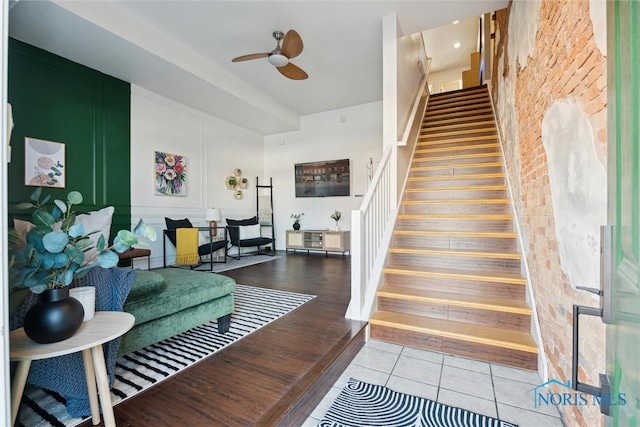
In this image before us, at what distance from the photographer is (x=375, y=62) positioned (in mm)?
4582

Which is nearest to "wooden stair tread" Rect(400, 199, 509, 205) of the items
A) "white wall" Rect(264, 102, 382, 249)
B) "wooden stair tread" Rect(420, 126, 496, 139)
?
"wooden stair tread" Rect(420, 126, 496, 139)

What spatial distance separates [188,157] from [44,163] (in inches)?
86.3

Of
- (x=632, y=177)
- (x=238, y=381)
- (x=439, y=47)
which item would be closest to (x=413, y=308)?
(x=238, y=381)

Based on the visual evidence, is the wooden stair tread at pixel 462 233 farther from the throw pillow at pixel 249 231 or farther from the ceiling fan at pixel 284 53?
the throw pillow at pixel 249 231

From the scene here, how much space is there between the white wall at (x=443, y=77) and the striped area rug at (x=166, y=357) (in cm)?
812

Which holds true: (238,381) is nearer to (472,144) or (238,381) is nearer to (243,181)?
(472,144)

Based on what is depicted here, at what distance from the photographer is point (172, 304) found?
1.91m

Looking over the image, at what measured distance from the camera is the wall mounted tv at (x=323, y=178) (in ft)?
21.4

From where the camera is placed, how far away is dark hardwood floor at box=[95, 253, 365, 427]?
4.50ft

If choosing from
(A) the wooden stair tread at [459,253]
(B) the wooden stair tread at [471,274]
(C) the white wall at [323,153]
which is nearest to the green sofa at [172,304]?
(B) the wooden stair tread at [471,274]

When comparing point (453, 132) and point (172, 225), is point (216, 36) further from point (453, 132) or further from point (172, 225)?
point (453, 132)

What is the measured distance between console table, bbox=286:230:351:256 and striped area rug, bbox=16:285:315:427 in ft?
9.47

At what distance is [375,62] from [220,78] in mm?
2511

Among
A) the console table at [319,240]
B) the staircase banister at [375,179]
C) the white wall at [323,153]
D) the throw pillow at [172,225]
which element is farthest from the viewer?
the white wall at [323,153]
